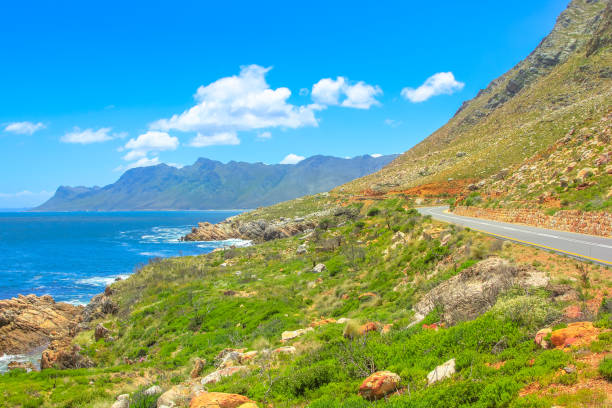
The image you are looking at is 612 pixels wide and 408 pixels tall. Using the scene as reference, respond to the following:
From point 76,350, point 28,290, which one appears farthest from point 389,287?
point 28,290

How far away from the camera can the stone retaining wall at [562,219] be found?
1422 cm

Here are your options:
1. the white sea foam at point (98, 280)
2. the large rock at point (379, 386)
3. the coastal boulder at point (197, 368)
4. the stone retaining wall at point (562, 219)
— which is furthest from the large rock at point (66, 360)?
the white sea foam at point (98, 280)

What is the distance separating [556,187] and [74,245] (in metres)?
83.2

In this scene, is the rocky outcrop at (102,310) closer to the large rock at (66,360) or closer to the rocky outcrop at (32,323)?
the rocky outcrop at (32,323)

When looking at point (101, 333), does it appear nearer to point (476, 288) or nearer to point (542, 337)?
point (476, 288)

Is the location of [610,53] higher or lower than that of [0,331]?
higher

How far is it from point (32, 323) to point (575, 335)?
29.4 m

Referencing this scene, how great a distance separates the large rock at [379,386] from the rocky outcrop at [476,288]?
307 centimetres

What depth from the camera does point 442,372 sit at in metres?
6.27

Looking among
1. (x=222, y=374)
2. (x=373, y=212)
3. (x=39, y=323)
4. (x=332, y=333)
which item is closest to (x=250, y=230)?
(x=373, y=212)

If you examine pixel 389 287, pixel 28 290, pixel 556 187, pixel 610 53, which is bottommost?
pixel 28 290

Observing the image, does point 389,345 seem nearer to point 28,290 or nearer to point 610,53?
point 28,290

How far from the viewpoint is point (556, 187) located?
18922 mm

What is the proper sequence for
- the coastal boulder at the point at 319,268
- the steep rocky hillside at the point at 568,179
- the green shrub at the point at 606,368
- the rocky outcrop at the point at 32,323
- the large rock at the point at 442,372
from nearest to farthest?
the green shrub at the point at 606,368, the large rock at the point at 442,372, the steep rocky hillside at the point at 568,179, the rocky outcrop at the point at 32,323, the coastal boulder at the point at 319,268
